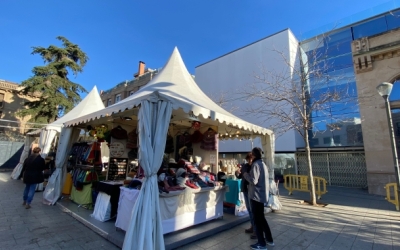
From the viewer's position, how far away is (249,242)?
3.97m

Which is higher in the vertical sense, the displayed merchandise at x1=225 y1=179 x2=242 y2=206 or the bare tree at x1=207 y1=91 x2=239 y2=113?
the bare tree at x1=207 y1=91 x2=239 y2=113

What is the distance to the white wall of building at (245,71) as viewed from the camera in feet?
47.2

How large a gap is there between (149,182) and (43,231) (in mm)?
2891

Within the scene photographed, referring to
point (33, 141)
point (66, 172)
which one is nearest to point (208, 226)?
point (66, 172)

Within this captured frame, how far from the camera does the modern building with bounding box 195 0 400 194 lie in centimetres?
965

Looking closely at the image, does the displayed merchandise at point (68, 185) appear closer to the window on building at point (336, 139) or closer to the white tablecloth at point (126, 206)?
the white tablecloth at point (126, 206)

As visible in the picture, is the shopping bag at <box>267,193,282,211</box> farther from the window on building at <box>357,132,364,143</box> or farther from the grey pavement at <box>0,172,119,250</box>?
the window on building at <box>357,132,364,143</box>

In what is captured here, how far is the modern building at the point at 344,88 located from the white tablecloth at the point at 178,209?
6.97 m

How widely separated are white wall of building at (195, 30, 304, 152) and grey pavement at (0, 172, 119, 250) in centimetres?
1271

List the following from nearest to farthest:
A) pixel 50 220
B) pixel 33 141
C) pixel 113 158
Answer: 1. pixel 50 220
2. pixel 113 158
3. pixel 33 141

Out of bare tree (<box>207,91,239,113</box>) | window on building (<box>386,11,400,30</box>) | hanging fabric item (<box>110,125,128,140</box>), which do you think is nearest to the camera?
hanging fabric item (<box>110,125,128,140</box>)

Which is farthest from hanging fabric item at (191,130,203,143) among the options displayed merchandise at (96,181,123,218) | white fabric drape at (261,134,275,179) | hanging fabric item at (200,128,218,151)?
displayed merchandise at (96,181,123,218)

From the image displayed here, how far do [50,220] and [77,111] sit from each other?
5971 millimetres

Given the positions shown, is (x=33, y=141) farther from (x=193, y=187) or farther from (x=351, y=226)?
(x=351, y=226)
